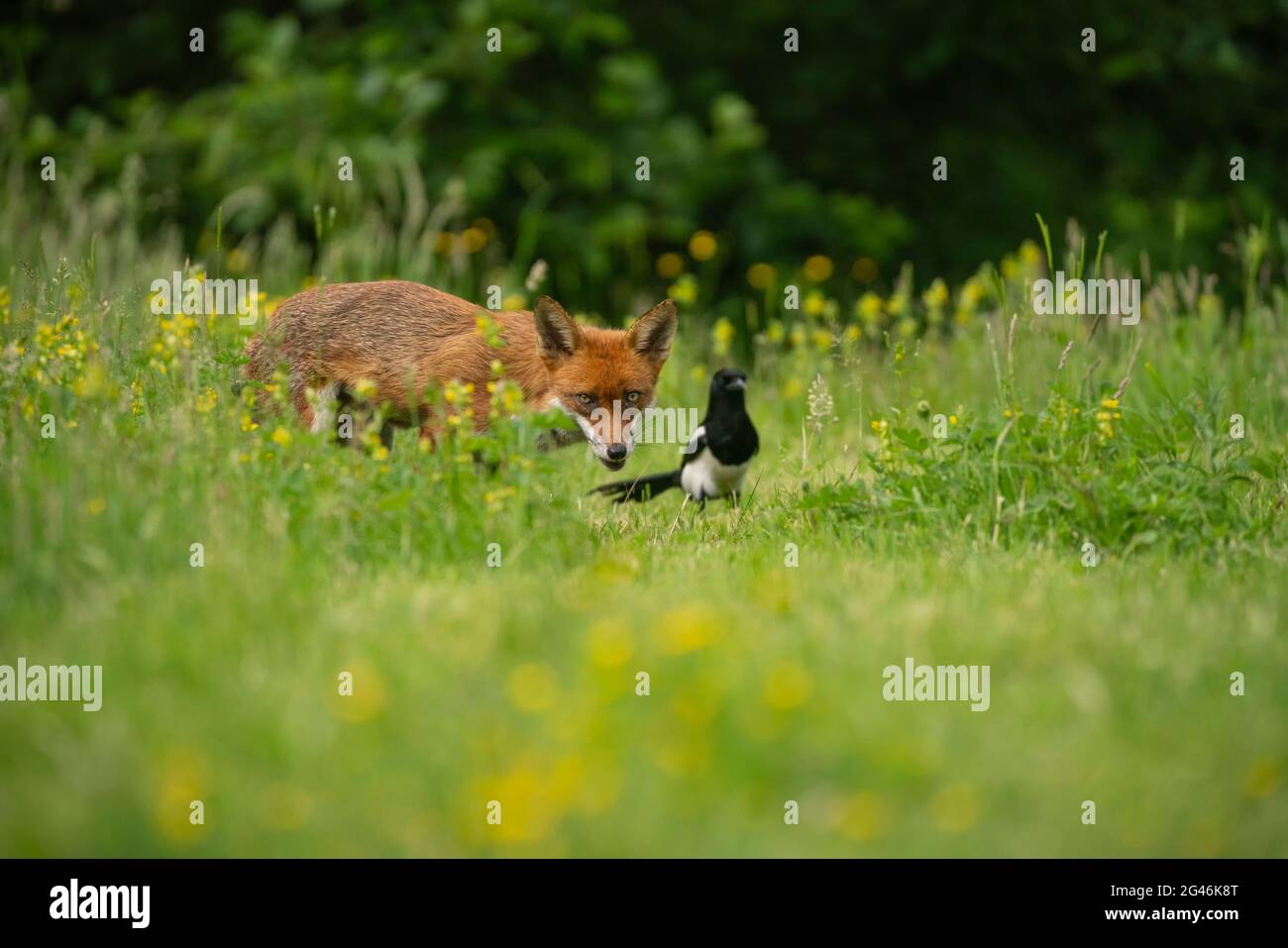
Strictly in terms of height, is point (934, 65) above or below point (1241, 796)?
above

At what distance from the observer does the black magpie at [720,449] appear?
231 inches

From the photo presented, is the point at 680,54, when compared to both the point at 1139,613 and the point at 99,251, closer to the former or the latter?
the point at 99,251

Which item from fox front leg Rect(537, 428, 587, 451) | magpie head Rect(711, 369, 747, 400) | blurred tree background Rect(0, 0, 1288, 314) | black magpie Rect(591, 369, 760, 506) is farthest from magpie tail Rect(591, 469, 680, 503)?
blurred tree background Rect(0, 0, 1288, 314)

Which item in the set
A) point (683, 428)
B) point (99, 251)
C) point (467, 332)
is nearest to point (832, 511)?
point (683, 428)

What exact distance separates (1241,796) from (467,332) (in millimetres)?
4187

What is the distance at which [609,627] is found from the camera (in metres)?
3.82

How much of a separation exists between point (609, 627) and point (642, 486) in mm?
2430

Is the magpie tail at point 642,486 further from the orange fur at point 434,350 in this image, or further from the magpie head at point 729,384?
the magpie head at point 729,384

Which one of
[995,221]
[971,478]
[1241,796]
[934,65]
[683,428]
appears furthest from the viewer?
[995,221]

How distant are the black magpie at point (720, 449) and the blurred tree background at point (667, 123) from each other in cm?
362

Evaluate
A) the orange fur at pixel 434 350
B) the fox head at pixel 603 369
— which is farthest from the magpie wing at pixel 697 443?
the orange fur at pixel 434 350

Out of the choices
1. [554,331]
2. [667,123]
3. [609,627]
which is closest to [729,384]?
[554,331]

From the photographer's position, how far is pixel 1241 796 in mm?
3246

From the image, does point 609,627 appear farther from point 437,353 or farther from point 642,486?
Result: point 437,353
